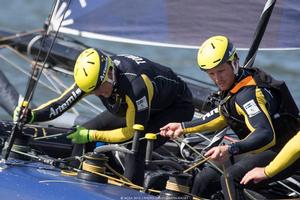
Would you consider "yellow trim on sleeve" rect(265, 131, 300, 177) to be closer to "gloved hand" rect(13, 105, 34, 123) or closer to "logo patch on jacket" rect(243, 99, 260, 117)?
"logo patch on jacket" rect(243, 99, 260, 117)

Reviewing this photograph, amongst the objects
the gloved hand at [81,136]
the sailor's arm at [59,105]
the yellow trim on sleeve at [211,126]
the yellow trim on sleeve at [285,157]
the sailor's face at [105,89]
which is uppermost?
the sailor's face at [105,89]

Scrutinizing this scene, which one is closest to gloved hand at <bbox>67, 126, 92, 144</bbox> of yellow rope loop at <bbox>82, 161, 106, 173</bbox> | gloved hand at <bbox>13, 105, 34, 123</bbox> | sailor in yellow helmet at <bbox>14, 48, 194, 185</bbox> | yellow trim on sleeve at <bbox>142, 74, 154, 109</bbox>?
sailor in yellow helmet at <bbox>14, 48, 194, 185</bbox>

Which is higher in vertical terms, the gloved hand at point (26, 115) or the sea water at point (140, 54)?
the sea water at point (140, 54)

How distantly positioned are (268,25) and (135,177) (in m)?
1.51

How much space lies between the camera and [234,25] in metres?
6.25

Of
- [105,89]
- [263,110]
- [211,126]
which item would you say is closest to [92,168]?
[105,89]

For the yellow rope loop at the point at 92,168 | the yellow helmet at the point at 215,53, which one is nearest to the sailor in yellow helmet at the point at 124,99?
the yellow rope loop at the point at 92,168

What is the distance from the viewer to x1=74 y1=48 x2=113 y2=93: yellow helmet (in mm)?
4961

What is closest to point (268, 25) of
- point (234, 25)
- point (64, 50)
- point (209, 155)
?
point (234, 25)

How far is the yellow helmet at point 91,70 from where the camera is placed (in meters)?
4.96

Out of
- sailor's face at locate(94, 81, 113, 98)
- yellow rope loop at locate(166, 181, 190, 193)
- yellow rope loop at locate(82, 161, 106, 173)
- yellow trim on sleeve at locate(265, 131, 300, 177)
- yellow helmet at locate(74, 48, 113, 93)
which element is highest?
yellow helmet at locate(74, 48, 113, 93)

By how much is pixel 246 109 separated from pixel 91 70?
0.88m

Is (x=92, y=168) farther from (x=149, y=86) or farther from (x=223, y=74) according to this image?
(x=223, y=74)

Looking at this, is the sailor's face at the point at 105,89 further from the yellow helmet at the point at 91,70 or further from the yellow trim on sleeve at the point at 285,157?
the yellow trim on sleeve at the point at 285,157
